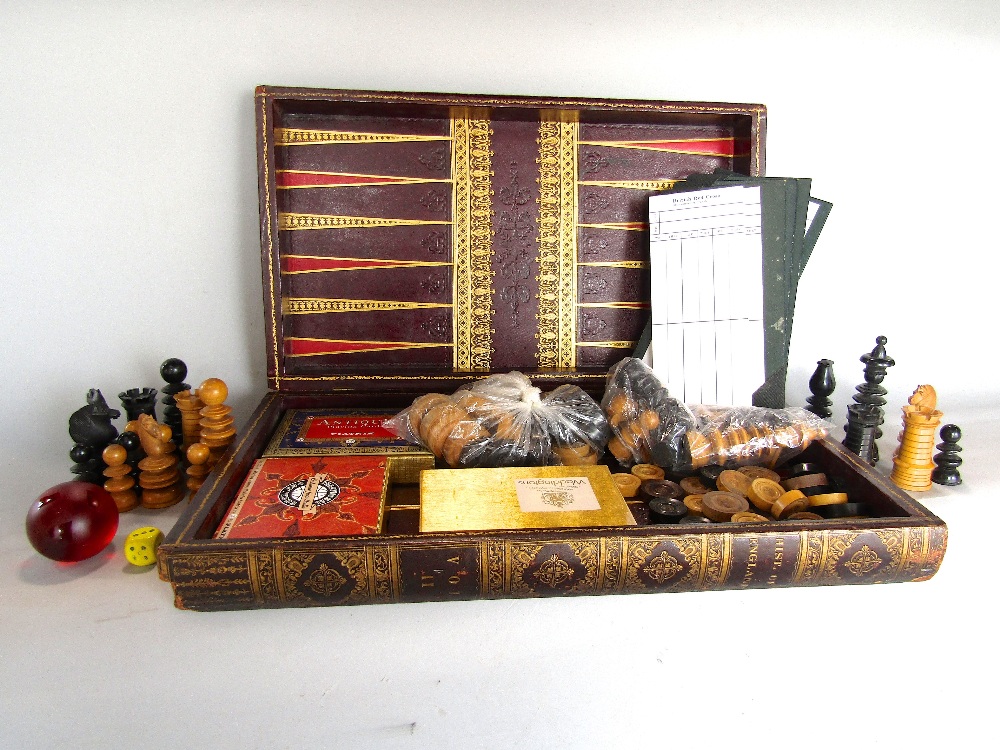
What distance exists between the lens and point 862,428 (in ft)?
4.67

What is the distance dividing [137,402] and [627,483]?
992 millimetres

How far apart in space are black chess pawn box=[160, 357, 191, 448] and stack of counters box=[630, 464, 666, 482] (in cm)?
95

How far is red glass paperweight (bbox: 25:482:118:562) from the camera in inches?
43.1

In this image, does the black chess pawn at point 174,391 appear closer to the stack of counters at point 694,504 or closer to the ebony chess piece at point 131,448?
the ebony chess piece at point 131,448

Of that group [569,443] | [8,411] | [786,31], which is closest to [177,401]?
[8,411]

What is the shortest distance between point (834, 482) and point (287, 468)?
1.02 meters

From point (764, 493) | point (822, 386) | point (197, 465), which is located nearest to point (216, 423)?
point (197, 465)

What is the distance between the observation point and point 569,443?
1351 millimetres

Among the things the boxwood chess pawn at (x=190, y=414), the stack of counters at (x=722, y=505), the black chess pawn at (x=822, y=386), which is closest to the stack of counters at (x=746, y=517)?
the stack of counters at (x=722, y=505)

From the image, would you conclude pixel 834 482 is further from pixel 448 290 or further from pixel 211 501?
pixel 211 501

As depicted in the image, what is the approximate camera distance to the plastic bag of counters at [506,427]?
1.31 m

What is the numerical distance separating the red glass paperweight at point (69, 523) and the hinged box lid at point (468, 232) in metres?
0.48

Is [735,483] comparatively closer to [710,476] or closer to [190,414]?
[710,476]

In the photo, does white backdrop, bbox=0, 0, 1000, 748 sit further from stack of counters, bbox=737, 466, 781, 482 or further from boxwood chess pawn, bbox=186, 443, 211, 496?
stack of counters, bbox=737, 466, 781, 482
